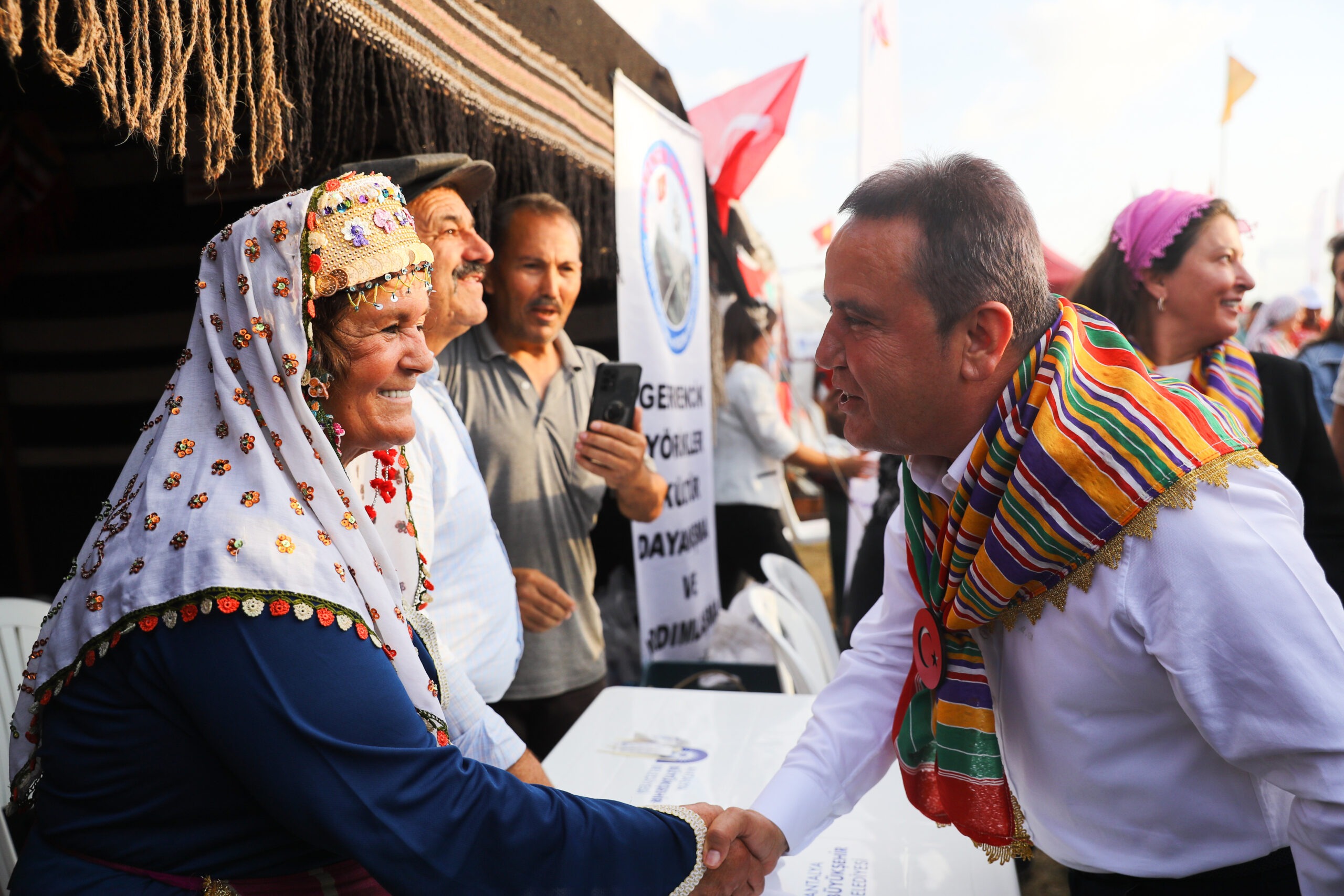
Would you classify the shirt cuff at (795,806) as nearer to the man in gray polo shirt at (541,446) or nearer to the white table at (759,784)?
the white table at (759,784)

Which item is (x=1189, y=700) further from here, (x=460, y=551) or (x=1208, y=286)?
(x=1208, y=286)

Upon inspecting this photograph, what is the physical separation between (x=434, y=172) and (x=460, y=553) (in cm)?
100

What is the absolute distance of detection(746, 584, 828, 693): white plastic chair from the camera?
2.79 m

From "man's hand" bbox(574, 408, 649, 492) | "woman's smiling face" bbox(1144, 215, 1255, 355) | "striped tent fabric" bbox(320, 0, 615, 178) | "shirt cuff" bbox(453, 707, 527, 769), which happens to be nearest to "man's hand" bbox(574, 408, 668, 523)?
"man's hand" bbox(574, 408, 649, 492)

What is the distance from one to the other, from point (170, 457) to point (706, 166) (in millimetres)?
4026

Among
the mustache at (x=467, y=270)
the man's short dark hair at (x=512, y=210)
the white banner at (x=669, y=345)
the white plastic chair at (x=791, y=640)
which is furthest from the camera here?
the white banner at (x=669, y=345)

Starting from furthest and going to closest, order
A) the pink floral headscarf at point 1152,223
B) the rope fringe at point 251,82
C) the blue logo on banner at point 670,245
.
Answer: the blue logo on banner at point 670,245 → the pink floral headscarf at point 1152,223 → the rope fringe at point 251,82

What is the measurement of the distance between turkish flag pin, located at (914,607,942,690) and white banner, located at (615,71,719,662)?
77.9 inches

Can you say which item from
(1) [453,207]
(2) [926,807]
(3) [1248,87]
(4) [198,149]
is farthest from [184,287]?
(3) [1248,87]

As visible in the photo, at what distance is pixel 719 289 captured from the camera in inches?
208

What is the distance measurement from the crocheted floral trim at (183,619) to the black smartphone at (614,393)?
77.6 inches

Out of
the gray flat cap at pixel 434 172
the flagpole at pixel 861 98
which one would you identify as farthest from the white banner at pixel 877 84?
the gray flat cap at pixel 434 172

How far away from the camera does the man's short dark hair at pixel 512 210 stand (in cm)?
301

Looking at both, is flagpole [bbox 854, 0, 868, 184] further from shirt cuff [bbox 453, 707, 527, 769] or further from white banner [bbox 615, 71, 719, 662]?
shirt cuff [bbox 453, 707, 527, 769]
